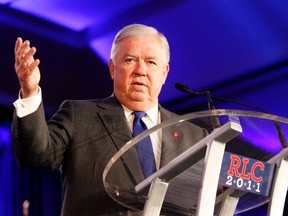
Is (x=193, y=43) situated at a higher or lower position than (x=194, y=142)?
higher

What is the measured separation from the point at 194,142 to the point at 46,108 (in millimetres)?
3672

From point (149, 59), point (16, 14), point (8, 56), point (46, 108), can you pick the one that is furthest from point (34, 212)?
point (149, 59)

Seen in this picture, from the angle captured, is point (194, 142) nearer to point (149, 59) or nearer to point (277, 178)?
point (277, 178)

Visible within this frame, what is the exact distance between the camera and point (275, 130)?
4.35 feet

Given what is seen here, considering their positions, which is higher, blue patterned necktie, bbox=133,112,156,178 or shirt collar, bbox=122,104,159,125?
shirt collar, bbox=122,104,159,125

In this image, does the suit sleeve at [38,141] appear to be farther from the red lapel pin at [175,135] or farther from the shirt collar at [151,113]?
the red lapel pin at [175,135]

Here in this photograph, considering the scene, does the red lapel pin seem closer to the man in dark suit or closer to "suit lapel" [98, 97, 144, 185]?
the man in dark suit

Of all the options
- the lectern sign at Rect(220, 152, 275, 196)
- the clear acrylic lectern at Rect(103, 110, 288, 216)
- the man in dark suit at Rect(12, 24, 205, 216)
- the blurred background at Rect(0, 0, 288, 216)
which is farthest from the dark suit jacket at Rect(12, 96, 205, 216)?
the blurred background at Rect(0, 0, 288, 216)

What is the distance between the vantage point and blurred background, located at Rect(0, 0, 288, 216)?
4.22 meters

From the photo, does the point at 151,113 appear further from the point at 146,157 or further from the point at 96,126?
the point at 146,157

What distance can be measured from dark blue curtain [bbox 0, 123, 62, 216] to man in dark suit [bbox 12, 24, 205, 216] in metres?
2.68

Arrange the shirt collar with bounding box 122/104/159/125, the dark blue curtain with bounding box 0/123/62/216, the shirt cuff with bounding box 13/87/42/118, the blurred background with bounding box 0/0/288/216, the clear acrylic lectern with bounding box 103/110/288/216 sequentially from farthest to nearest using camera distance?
the dark blue curtain with bounding box 0/123/62/216 < the blurred background with bounding box 0/0/288/216 < the shirt collar with bounding box 122/104/159/125 < the shirt cuff with bounding box 13/87/42/118 < the clear acrylic lectern with bounding box 103/110/288/216

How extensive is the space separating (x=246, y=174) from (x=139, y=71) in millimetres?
758

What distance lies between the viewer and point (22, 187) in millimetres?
4633
